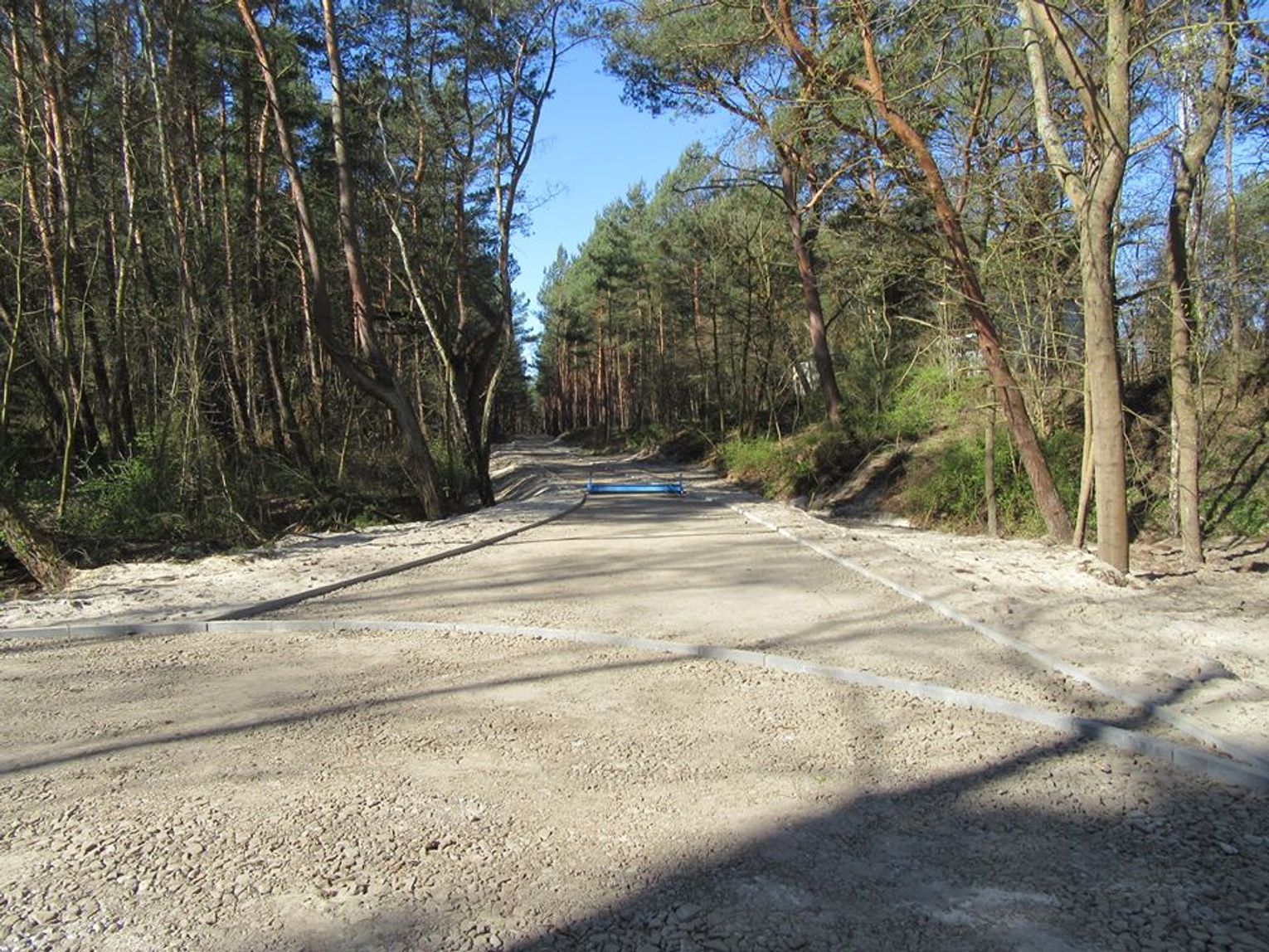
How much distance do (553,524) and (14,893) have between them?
11.9 m

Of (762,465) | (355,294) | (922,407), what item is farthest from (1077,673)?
(762,465)

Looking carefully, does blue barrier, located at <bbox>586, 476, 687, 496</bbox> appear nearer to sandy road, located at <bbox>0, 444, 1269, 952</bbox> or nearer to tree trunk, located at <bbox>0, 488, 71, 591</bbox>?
tree trunk, located at <bbox>0, 488, 71, 591</bbox>

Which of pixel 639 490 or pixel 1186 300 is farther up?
pixel 1186 300

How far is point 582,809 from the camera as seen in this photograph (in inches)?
142

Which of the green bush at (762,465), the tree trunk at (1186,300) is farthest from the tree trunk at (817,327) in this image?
the tree trunk at (1186,300)

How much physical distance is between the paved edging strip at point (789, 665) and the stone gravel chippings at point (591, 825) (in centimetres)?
11

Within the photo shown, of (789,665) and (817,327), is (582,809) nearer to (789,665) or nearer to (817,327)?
(789,665)

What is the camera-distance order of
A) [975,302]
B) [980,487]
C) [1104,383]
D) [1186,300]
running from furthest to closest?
[980,487] → [975,302] → [1186,300] → [1104,383]

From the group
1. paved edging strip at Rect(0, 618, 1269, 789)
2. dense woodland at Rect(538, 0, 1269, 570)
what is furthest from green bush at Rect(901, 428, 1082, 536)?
paved edging strip at Rect(0, 618, 1269, 789)

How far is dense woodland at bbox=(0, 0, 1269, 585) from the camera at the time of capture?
31.2 feet

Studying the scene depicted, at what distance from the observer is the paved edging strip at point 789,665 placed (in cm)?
401

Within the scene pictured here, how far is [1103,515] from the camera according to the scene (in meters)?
8.67

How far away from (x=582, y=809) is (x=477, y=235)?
2505 centimetres

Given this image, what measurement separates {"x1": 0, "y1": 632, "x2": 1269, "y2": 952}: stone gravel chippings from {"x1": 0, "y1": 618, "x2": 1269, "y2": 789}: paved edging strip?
112mm
